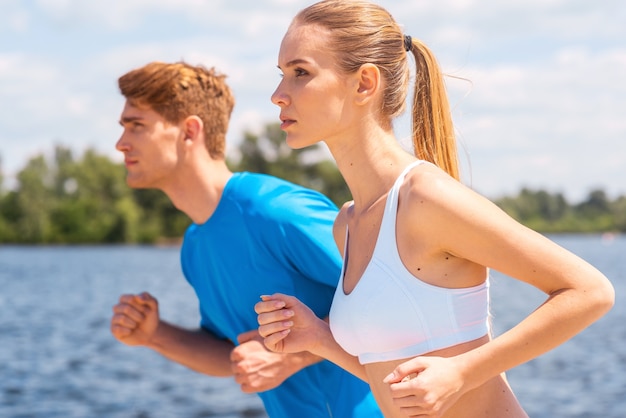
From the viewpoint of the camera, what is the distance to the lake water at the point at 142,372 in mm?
16844

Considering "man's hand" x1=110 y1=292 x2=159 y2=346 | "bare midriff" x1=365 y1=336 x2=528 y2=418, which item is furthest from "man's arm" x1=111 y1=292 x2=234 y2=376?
"bare midriff" x1=365 y1=336 x2=528 y2=418

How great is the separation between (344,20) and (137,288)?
4048 centimetres

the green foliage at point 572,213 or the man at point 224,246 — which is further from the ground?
the man at point 224,246

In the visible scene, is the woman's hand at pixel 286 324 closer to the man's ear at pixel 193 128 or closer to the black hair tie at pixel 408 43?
the black hair tie at pixel 408 43

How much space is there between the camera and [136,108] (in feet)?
14.3

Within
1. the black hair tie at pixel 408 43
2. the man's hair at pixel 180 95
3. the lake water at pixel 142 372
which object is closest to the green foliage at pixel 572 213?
the lake water at pixel 142 372

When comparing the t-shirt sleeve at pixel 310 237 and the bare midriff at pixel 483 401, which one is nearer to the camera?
the bare midriff at pixel 483 401

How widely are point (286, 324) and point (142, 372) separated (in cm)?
1933

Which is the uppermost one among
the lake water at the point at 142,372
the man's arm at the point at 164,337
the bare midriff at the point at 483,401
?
the bare midriff at the point at 483,401

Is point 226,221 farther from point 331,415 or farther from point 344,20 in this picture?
point 344,20

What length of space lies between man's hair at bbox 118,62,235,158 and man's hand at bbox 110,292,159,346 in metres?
0.72

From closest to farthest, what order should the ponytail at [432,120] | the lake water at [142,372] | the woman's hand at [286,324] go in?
1. the woman's hand at [286,324]
2. the ponytail at [432,120]
3. the lake water at [142,372]

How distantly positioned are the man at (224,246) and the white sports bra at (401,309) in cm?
107

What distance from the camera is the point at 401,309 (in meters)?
2.39
